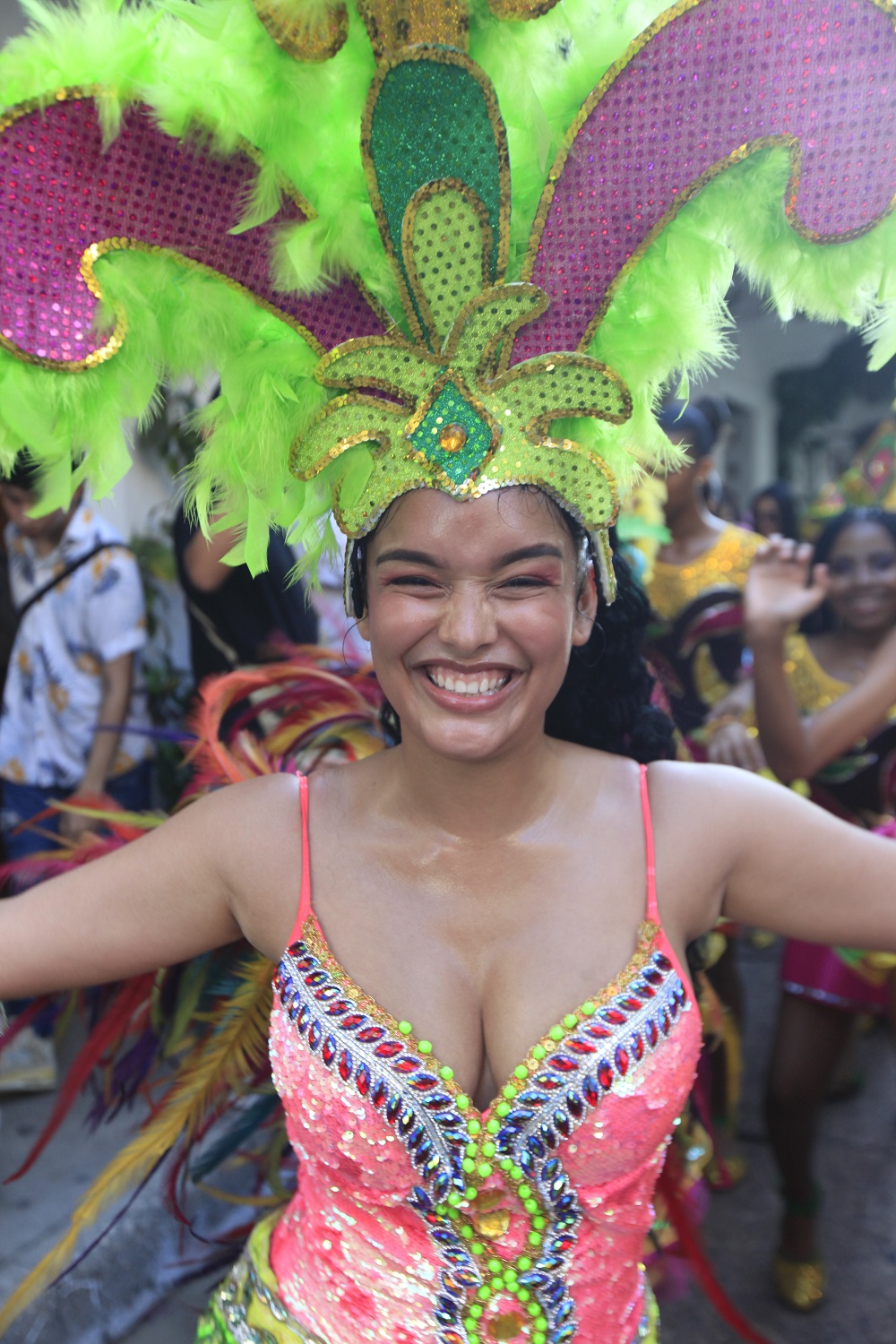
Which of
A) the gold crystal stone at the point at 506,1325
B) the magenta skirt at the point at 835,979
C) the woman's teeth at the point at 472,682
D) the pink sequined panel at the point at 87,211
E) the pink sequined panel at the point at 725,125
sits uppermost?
the pink sequined panel at the point at 725,125

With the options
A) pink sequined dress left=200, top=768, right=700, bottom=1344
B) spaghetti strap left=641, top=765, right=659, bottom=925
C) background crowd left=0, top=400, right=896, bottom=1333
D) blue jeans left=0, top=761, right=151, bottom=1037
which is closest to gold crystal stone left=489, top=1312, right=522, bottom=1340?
pink sequined dress left=200, top=768, right=700, bottom=1344

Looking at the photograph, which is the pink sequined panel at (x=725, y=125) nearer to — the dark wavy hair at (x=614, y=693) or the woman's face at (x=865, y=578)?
the dark wavy hair at (x=614, y=693)

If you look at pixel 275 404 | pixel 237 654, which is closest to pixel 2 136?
pixel 275 404

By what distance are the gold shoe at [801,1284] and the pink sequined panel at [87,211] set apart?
9.03 ft

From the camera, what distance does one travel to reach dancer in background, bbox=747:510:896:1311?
262 cm

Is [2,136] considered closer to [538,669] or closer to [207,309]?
[207,309]

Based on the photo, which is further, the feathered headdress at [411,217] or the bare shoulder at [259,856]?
the bare shoulder at [259,856]

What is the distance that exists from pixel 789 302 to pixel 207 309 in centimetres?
77

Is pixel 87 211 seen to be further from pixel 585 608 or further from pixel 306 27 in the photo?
pixel 585 608

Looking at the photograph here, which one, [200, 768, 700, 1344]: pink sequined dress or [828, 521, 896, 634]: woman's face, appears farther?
[828, 521, 896, 634]: woman's face

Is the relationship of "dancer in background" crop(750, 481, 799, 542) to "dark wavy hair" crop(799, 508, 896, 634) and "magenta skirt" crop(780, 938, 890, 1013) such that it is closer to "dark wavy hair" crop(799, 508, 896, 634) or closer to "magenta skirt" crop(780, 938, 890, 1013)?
"dark wavy hair" crop(799, 508, 896, 634)

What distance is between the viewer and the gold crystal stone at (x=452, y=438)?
1.33 meters

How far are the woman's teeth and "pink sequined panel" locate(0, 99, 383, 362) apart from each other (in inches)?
22.4

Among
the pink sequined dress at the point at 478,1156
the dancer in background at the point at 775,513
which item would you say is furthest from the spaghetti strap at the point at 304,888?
the dancer in background at the point at 775,513
